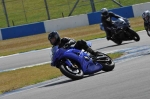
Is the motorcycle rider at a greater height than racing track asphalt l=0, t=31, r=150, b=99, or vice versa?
the motorcycle rider

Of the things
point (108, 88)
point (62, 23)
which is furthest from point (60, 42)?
point (62, 23)

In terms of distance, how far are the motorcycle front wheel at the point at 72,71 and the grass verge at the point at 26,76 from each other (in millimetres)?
1614

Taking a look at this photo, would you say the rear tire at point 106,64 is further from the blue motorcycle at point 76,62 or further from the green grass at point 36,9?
the green grass at point 36,9

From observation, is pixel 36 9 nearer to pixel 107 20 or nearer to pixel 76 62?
pixel 107 20

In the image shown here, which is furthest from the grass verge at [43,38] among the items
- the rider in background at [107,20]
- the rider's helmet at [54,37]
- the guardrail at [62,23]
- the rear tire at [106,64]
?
the rider's helmet at [54,37]

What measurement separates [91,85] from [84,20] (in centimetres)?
2271

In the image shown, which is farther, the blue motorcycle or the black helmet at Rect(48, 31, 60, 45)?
the black helmet at Rect(48, 31, 60, 45)

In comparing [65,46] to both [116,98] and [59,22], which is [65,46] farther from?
[59,22]

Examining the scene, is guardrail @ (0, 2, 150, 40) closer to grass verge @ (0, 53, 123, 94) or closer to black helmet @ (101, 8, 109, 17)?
black helmet @ (101, 8, 109, 17)

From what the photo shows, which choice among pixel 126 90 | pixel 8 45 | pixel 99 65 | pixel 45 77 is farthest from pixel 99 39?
pixel 126 90

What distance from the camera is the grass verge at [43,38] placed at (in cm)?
2881

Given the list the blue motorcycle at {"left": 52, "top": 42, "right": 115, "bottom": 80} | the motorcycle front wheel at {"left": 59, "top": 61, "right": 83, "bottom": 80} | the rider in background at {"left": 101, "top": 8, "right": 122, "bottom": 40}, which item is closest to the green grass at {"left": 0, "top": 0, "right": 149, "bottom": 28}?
the rider in background at {"left": 101, "top": 8, "right": 122, "bottom": 40}

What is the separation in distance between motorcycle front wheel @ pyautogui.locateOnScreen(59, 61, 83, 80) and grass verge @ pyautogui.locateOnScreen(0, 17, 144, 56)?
15.6 meters

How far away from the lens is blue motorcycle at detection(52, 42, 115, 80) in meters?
12.2
